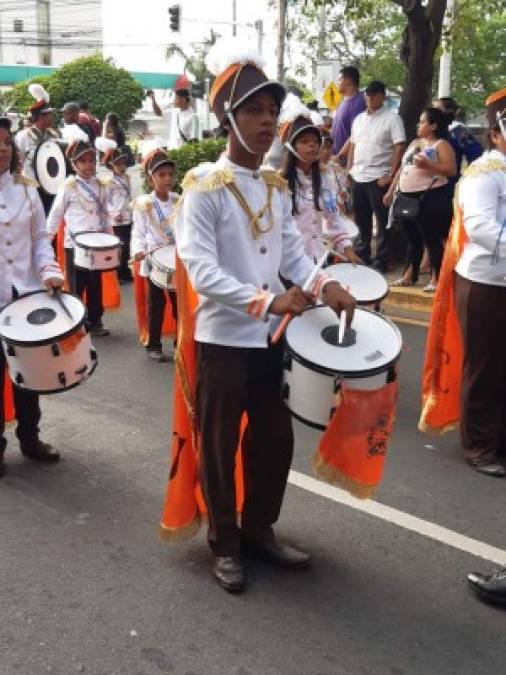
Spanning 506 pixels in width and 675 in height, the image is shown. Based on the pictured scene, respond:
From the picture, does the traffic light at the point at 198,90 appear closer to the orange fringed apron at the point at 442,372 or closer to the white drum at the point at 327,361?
the orange fringed apron at the point at 442,372

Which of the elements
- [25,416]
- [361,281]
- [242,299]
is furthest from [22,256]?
[242,299]

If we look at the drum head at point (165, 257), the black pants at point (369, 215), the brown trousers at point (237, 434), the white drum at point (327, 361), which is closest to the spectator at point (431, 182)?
the black pants at point (369, 215)

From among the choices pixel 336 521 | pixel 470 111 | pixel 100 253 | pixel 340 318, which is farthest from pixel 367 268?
pixel 470 111

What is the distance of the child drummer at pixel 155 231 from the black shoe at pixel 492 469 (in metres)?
3.20

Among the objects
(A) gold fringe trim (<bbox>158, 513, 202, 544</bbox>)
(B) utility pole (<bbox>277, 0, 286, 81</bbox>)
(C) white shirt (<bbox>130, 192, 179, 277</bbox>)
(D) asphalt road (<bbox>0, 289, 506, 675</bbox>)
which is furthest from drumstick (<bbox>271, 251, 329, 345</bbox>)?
(B) utility pole (<bbox>277, 0, 286, 81</bbox>)

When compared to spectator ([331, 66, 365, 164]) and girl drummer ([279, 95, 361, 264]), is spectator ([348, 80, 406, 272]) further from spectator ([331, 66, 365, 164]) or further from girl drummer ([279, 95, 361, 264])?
girl drummer ([279, 95, 361, 264])

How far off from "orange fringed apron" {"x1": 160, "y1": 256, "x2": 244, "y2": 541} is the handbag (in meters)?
5.57

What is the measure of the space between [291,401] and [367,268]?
2.21 metres

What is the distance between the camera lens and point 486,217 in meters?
4.59

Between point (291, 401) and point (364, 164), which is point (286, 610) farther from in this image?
point (364, 164)

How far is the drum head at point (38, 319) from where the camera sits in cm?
432

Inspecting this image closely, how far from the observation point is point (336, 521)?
164 inches

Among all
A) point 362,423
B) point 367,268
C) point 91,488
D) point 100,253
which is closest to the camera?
point 362,423

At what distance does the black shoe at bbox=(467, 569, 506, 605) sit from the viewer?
3402 millimetres
